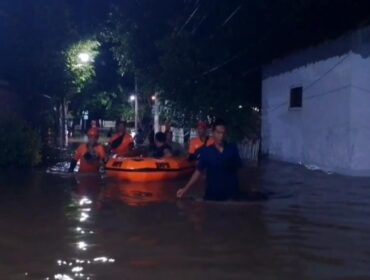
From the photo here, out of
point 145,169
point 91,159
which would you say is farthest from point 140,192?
point 91,159

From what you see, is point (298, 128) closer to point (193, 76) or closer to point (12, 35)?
point (193, 76)

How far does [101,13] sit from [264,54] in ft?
55.2

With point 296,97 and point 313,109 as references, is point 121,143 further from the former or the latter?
point 296,97

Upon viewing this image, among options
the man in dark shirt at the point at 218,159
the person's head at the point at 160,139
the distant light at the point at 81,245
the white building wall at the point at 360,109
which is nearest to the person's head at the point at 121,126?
the person's head at the point at 160,139

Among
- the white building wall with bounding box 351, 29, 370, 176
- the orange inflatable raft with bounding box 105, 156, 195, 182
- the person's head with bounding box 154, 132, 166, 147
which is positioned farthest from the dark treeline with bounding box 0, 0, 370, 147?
the orange inflatable raft with bounding box 105, 156, 195, 182

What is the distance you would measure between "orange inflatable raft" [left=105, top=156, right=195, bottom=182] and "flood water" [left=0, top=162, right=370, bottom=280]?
0.43 meters

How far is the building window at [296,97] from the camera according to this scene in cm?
2146

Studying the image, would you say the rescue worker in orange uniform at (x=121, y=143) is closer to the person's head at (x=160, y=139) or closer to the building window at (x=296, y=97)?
the person's head at (x=160, y=139)

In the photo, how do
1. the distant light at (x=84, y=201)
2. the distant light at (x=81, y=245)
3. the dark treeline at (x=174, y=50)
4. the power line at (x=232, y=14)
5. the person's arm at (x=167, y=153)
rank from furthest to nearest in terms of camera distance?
the dark treeline at (x=174, y=50) < the power line at (x=232, y=14) < the person's arm at (x=167, y=153) < the distant light at (x=84, y=201) < the distant light at (x=81, y=245)

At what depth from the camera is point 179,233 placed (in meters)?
10.5

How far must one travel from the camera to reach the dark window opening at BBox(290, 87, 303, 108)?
21.5m

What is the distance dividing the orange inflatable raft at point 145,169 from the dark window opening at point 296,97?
546 centimetres

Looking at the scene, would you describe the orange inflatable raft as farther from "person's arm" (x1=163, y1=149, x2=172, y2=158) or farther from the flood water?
"person's arm" (x1=163, y1=149, x2=172, y2=158)

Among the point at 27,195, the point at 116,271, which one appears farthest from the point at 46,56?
the point at 116,271
